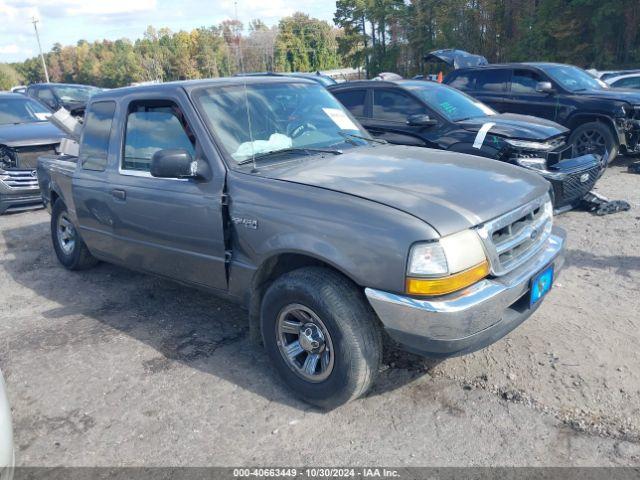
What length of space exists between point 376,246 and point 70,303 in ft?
11.4

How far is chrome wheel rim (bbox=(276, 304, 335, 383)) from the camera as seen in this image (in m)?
3.00

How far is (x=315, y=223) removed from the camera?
2895 mm

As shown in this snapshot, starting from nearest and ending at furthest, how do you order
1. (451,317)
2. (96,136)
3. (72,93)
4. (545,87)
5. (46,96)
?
1. (451,317)
2. (96,136)
3. (545,87)
4. (46,96)
5. (72,93)

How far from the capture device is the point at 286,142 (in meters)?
3.76

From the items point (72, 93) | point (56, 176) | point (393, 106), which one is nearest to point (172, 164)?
point (56, 176)

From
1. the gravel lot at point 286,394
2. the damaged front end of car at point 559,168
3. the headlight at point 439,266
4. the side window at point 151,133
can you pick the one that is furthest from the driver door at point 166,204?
the damaged front end of car at point 559,168

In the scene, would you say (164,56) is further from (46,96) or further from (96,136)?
(96,136)

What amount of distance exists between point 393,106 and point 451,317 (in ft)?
17.6

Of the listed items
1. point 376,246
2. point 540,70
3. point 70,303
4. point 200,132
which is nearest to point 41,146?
point 70,303

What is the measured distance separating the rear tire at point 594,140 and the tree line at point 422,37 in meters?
5.29

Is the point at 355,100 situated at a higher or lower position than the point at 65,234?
higher

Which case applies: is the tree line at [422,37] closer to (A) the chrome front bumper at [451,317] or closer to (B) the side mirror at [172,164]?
(B) the side mirror at [172,164]

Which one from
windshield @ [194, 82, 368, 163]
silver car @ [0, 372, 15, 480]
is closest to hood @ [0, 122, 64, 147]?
windshield @ [194, 82, 368, 163]

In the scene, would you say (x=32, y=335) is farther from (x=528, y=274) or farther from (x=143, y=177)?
(x=528, y=274)
